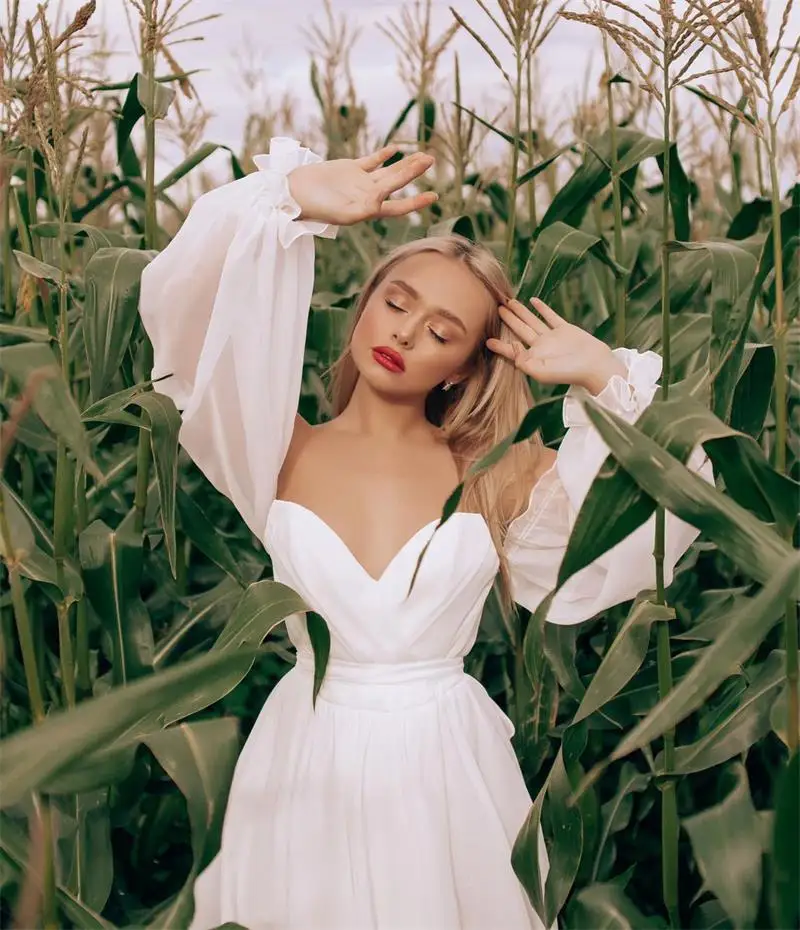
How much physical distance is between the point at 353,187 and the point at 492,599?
2.32 ft

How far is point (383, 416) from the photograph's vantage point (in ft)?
4.54

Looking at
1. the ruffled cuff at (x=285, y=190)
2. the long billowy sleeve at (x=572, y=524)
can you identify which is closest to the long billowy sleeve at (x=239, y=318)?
the ruffled cuff at (x=285, y=190)

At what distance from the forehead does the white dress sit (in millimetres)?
142

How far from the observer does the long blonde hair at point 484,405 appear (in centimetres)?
136

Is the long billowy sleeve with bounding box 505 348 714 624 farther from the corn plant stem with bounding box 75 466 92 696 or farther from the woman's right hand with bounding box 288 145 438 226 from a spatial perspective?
the corn plant stem with bounding box 75 466 92 696

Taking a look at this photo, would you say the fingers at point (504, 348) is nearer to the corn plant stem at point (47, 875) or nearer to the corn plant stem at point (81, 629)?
the corn plant stem at point (81, 629)

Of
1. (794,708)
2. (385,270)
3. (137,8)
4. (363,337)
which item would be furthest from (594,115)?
(794,708)

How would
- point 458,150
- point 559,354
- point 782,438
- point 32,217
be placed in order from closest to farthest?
point 782,438 < point 559,354 < point 32,217 < point 458,150

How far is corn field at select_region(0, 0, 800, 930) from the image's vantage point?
2.85ft

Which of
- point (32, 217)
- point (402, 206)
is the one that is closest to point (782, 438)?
point (402, 206)

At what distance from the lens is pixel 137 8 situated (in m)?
1.17

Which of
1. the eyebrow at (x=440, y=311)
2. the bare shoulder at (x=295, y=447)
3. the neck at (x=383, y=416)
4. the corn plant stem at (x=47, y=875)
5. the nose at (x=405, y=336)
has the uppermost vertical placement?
the eyebrow at (x=440, y=311)

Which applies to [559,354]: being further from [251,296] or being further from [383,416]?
[251,296]

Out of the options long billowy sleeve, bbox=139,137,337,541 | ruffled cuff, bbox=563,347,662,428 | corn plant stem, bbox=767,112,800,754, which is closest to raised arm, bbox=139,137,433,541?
long billowy sleeve, bbox=139,137,337,541
